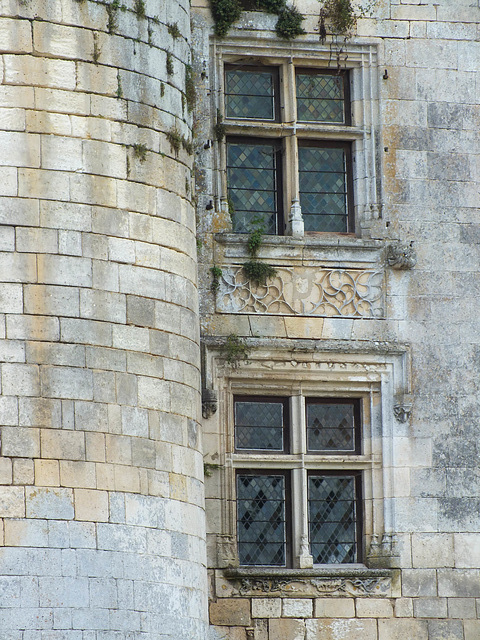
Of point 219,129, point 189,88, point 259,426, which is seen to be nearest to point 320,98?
point 219,129

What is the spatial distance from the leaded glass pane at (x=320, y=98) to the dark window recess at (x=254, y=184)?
Answer: 1.40 feet

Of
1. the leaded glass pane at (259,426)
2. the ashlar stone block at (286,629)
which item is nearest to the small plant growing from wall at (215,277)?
the leaded glass pane at (259,426)

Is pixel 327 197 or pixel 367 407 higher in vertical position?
pixel 327 197

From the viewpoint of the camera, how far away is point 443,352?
1177cm

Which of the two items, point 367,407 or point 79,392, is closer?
point 79,392

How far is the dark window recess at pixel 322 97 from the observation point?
1221cm

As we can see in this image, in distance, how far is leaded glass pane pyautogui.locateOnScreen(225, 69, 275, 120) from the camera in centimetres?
1206

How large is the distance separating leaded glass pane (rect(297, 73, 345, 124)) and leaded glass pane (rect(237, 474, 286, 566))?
320 cm

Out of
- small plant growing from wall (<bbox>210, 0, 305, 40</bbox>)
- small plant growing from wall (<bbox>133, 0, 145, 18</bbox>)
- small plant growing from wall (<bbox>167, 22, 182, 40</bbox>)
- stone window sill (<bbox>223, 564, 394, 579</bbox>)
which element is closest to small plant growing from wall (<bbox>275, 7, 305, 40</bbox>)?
small plant growing from wall (<bbox>210, 0, 305, 40</bbox>)

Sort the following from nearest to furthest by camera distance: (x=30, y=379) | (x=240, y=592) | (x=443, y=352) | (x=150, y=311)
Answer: (x=30, y=379) → (x=150, y=311) → (x=240, y=592) → (x=443, y=352)

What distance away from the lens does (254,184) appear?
12.0m

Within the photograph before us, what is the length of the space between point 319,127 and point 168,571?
4467mm

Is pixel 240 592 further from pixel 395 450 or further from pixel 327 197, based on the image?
pixel 327 197

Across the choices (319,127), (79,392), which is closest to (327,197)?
(319,127)
